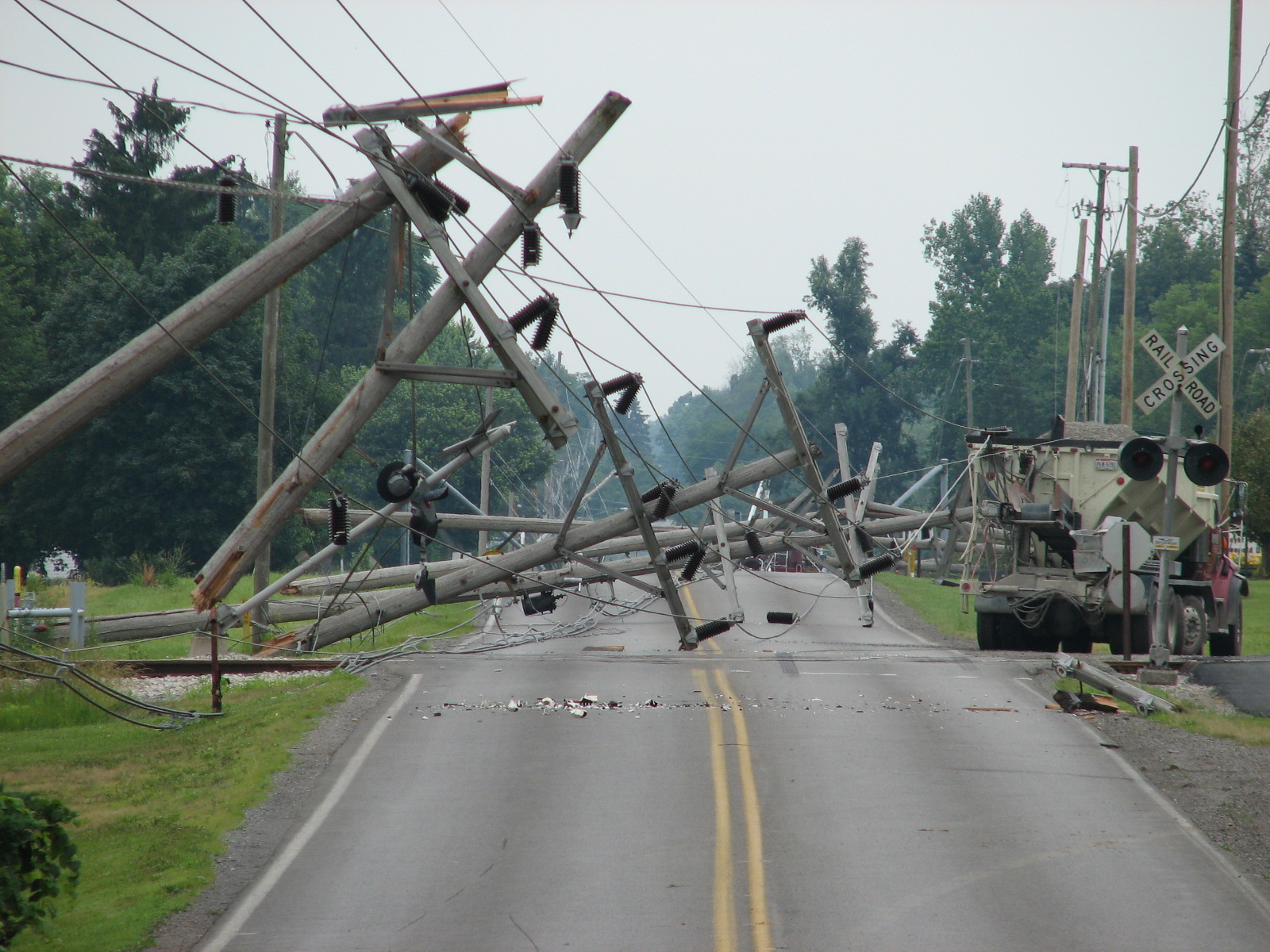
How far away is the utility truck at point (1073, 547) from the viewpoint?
73.2 ft

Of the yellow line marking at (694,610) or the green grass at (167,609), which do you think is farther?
the yellow line marking at (694,610)

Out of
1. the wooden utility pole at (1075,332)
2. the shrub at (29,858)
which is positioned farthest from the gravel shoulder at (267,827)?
the wooden utility pole at (1075,332)

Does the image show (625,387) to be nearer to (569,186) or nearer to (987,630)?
(569,186)

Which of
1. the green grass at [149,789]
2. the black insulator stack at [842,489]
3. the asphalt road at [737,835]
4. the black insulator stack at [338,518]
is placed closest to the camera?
the asphalt road at [737,835]

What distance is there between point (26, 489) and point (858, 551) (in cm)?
3977

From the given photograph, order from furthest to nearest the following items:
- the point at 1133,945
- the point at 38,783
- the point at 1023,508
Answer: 1. the point at 1023,508
2. the point at 38,783
3. the point at 1133,945

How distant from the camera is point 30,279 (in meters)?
51.5

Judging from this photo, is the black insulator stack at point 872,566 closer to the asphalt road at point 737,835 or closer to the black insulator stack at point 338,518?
the asphalt road at point 737,835

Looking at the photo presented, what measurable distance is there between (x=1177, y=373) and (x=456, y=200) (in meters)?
10.9

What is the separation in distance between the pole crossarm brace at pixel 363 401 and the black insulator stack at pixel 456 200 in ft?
1.13

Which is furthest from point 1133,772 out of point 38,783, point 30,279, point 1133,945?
point 30,279

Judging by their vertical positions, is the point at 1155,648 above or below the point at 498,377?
below

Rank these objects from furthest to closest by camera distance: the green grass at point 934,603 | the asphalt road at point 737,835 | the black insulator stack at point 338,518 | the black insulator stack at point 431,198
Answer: the green grass at point 934,603, the black insulator stack at point 338,518, the black insulator stack at point 431,198, the asphalt road at point 737,835

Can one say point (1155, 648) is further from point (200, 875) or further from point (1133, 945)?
point (200, 875)
